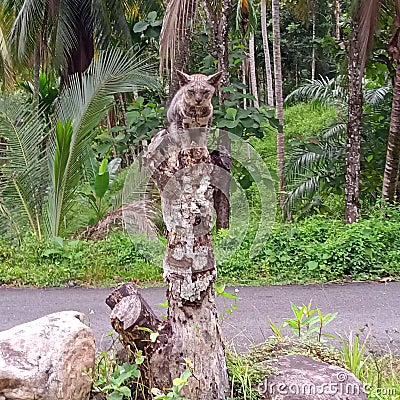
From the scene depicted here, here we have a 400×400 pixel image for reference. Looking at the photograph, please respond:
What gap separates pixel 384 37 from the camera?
7801 millimetres

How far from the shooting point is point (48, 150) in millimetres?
7074

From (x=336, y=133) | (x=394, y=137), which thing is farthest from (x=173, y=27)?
(x=336, y=133)

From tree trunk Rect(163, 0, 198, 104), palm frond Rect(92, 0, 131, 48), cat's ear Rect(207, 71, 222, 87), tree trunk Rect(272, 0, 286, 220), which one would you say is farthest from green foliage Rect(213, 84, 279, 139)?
palm frond Rect(92, 0, 131, 48)

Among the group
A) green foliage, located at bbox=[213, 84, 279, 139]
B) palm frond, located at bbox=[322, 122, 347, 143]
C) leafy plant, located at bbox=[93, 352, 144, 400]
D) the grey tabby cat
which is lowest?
leafy plant, located at bbox=[93, 352, 144, 400]

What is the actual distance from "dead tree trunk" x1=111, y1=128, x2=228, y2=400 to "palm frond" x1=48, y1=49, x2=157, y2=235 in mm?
4088

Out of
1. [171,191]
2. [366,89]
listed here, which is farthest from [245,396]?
[366,89]

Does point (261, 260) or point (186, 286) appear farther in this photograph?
point (261, 260)

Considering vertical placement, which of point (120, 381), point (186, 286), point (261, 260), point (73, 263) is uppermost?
point (186, 286)

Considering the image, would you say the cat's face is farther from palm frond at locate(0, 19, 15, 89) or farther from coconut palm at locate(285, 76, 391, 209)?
palm frond at locate(0, 19, 15, 89)

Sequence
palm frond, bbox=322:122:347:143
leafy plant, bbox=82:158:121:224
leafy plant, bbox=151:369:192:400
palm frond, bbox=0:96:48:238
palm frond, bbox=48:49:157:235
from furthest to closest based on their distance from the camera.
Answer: palm frond, bbox=322:122:347:143 < leafy plant, bbox=82:158:121:224 < palm frond, bbox=0:96:48:238 < palm frond, bbox=48:49:157:235 < leafy plant, bbox=151:369:192:400

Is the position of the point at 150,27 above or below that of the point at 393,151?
above

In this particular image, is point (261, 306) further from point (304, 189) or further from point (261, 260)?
point (304, 189)

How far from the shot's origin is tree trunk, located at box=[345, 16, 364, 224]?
21.9ft

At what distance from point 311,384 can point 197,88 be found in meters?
1.51
